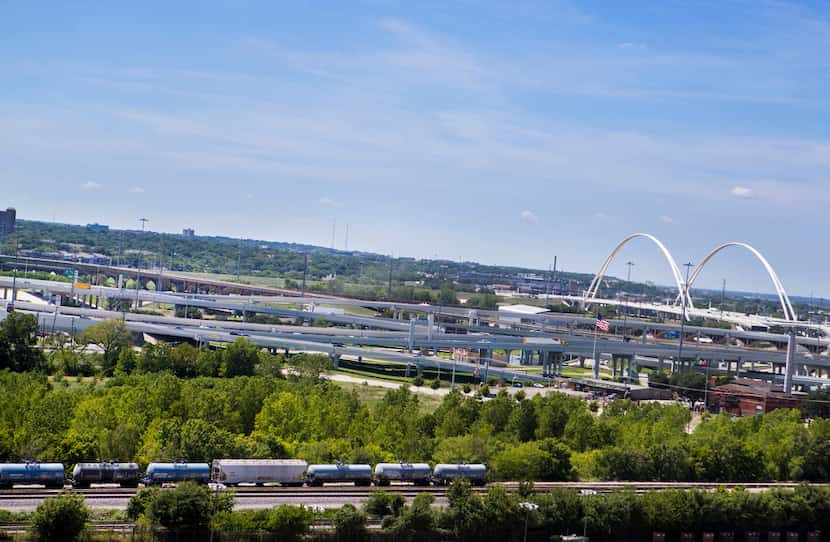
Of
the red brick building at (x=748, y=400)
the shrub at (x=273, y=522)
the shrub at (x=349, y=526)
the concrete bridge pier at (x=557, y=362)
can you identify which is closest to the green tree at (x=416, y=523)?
the shrub at (x=349, y=526)

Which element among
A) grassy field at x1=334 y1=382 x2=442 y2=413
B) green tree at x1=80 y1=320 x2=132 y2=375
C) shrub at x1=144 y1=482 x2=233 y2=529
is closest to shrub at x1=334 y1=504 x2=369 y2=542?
shrub at x1=144 y1=482 x2=233 y2=529

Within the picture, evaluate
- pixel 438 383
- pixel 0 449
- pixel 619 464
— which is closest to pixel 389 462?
pixel 619 464

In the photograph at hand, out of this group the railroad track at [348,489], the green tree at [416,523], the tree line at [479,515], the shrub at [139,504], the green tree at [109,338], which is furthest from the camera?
the green tree at [109,338]

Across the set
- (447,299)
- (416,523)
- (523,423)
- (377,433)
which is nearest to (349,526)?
(416,523)

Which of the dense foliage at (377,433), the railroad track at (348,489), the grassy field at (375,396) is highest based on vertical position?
the dense foliage at (377,433)

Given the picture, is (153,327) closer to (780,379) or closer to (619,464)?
(619,464)

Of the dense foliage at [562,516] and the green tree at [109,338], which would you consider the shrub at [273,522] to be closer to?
the dense foliage at [562,516]
